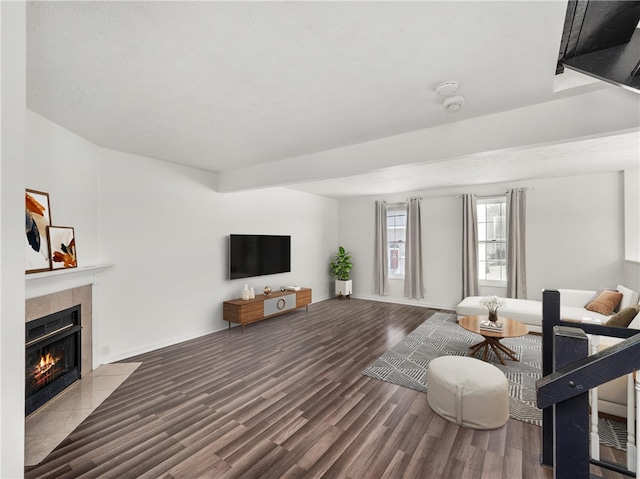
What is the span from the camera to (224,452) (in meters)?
1.99

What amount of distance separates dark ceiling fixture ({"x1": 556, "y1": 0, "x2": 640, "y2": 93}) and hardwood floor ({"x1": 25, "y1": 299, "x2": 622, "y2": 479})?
225 centimetres

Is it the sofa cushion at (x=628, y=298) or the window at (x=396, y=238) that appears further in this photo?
the window at (x=396, y=238)

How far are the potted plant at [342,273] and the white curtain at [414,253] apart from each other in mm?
1414

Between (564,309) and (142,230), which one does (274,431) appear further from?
(564,309)

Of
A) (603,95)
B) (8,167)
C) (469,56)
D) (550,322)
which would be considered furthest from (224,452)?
(603,95)

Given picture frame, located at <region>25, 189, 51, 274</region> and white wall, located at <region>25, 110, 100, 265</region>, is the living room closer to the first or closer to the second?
white wall, located at <region>25, 110, 100, 265</region>

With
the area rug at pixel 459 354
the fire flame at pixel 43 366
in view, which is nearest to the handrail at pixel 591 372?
the area rug at pixel 459 354

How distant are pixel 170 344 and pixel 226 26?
12.8 feet

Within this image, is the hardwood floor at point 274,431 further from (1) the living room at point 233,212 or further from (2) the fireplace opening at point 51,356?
(1) the living room at point 233,212

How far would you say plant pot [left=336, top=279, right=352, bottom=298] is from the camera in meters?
7.18

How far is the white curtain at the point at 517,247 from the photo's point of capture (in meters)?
5.40

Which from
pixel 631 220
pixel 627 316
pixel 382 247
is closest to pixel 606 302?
pixel 627 316

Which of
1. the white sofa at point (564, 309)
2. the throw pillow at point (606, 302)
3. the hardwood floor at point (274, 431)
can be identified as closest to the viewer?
the hardwood floor at point (274, 431)

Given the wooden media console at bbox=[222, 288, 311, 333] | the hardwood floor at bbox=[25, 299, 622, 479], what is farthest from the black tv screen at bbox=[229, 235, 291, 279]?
the hardwood floor at bbox=[25, 299, 622, 479]
